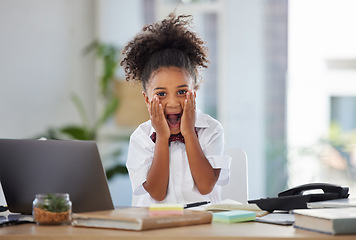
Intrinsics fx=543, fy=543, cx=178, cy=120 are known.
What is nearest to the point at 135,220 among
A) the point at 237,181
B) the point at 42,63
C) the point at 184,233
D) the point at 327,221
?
the point at 184,233

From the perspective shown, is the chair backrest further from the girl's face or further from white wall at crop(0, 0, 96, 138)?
white wall at crop(0, 0, 96, 138)

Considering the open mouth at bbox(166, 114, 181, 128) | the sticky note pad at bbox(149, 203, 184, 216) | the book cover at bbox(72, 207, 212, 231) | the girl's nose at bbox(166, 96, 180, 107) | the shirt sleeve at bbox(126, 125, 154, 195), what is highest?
the girl's nose at bbox(166, 96, 180, 107)

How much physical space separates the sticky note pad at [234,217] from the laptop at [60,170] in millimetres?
265

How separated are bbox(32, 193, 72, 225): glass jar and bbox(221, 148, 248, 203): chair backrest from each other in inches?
35.0

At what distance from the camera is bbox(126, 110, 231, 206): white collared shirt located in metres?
1.83

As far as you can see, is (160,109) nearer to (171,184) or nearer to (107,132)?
(171,184)

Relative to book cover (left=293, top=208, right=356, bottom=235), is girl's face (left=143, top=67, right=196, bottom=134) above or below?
above

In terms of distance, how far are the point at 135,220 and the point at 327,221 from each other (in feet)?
1.23

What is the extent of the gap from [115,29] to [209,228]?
3720 mm

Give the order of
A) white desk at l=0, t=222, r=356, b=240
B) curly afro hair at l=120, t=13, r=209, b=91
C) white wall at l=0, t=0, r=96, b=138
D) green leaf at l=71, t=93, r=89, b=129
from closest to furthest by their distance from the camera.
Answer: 1. white desk at l=0, t=222, r=356, b=240
2. curly afro hair at l=120, t=13, r=209, b=91
3. white wall at l=0, t=0, r=96, b=138
4. green leaf at l=71, t=93, r=89, b=129

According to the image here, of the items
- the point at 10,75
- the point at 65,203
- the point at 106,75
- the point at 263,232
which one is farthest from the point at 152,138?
the point at 106,75

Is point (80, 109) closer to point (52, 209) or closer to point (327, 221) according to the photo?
point (52, 209)

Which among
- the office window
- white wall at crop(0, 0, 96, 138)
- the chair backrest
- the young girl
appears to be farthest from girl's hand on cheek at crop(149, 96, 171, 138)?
the office window

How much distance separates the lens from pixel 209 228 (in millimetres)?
1120
